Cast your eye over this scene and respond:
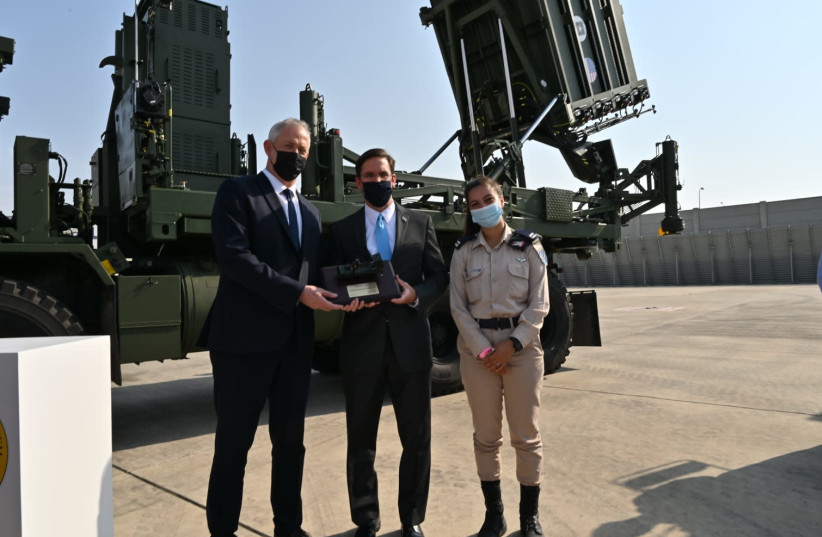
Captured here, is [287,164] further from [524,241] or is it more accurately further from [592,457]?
[592,457]

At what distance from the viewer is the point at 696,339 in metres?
9.22

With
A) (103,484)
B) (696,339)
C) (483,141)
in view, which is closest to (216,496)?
(103,484)

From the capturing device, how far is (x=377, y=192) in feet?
9.13

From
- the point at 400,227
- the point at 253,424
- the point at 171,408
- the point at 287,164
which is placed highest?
the point at 287,164

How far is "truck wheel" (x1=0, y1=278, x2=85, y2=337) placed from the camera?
12.6 feet

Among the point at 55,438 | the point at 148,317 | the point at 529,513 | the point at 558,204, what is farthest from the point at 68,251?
the point at 558,204

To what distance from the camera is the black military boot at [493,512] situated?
8.75 ft

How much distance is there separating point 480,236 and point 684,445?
7.10 feet

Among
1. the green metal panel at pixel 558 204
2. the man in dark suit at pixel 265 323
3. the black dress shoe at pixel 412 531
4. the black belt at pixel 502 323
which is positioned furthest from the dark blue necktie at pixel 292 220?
the green metal panel at pixel 558 204

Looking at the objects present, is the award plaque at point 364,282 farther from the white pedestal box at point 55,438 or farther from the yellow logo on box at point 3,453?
the yellow logo on box at point 3,453

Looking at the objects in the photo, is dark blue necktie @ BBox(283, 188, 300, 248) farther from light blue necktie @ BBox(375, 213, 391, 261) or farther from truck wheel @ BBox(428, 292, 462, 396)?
truck wheel @ BBox(428, 292, 462, 396)

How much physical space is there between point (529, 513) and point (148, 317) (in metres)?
3.20

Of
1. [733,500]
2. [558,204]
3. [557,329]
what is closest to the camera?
[733,500]

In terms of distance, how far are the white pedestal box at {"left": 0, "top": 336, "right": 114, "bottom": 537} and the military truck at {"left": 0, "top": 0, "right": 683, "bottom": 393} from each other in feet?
7.57
